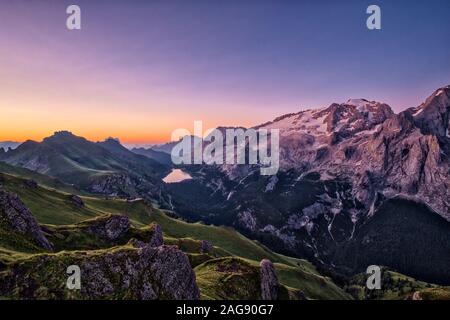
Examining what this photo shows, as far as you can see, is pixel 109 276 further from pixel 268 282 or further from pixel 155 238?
pixel 268 282

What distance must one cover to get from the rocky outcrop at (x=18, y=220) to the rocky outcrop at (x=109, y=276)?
26.5 metres

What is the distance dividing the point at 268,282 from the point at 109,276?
6290 centimetres

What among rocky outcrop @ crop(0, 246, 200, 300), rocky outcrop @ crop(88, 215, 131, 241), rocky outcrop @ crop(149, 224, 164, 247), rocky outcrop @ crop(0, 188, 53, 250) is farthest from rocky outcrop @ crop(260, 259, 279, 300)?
rocky outcrop @ crop(0, 188, 53, 250)

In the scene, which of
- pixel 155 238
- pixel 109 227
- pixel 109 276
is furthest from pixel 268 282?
pixel 109 276

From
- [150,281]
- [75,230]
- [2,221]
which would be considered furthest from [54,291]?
[75,230]

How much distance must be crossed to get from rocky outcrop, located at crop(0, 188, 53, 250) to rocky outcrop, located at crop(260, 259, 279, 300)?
189 feet

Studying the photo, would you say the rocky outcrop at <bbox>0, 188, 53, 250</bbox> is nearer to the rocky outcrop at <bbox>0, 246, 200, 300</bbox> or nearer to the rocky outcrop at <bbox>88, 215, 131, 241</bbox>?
the rocky outcrop at <bbox>88, 215, 131, 241</bbox>

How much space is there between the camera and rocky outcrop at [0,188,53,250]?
91500 millimetres

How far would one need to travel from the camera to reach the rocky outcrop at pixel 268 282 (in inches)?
4569

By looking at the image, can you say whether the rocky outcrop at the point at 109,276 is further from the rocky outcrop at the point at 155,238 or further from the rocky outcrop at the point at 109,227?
the rocky outcrop at the point at 109,227

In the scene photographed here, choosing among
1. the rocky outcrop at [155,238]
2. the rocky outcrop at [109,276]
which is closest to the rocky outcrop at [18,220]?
the rocky outcrop at [109,276]

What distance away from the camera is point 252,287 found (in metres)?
113

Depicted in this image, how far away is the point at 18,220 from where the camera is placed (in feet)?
305
